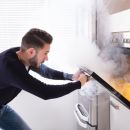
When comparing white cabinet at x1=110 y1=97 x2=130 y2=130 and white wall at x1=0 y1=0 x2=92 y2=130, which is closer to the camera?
white cabinet at x1=110 y1=97 x2=130 y2=130

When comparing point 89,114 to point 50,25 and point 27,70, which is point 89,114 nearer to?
point 27,70

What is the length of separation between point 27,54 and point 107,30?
936mm

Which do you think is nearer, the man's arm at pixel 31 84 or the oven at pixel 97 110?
the man's arm at pixel 31 84

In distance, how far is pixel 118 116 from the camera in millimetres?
1925

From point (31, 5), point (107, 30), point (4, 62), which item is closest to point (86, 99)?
point (107, 30)

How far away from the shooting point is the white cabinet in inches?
69.2

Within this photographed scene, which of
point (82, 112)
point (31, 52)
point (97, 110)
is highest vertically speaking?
point (31, 52)

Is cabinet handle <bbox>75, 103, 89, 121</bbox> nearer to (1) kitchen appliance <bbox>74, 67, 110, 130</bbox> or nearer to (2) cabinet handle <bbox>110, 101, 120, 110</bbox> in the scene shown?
(1) kitchen appliance <bbox>74, 67, 110, 130</bbox>

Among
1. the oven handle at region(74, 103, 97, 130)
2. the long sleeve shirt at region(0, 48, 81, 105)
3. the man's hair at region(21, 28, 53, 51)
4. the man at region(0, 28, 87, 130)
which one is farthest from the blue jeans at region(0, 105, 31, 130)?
the man's hair at region(21, 28, 53, 51)

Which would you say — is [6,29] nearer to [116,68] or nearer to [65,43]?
[65,43]

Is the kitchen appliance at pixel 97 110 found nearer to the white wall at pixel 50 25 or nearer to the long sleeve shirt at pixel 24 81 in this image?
the long sleeve shirt at pixel 24 81

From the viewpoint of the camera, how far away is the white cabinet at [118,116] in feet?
5.77

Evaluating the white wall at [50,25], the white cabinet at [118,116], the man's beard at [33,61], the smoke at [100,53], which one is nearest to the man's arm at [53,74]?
the smoke at [100,53]

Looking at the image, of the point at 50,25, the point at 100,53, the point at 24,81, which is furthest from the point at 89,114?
the point at 50,25
